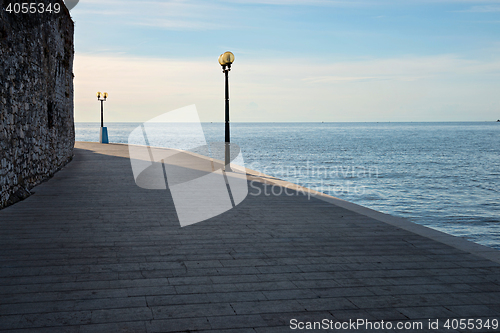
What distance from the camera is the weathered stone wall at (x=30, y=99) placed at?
7.50 metres

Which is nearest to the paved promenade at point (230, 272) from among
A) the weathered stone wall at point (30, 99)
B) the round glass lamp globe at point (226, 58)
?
the weathered stone wall at point (30, 99)

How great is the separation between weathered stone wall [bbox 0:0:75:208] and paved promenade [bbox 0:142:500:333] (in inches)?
48.7

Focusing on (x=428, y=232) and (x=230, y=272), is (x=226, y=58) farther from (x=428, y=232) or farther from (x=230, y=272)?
(x=230, y=272)

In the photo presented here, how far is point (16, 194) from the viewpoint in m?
7.98

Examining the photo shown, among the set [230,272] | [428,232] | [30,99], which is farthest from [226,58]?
[230,272]

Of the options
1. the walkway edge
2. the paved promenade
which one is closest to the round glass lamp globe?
the walkway edge

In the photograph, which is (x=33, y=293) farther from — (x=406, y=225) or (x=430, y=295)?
(x=406, y=225)

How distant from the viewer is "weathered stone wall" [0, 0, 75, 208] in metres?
7.50

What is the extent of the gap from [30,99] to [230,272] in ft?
23.2

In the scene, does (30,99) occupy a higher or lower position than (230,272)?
higher

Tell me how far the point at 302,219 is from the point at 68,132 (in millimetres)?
11276

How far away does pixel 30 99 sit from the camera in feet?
30.3

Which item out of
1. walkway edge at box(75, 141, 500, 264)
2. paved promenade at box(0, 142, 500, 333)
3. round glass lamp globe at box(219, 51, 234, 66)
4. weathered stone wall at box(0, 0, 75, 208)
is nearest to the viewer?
paved promenade at box(0, 142, 500, 333)

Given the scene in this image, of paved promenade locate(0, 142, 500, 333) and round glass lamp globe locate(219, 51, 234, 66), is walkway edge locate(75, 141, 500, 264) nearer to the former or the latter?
paved promenade locate(0, 142, 500, 333)
